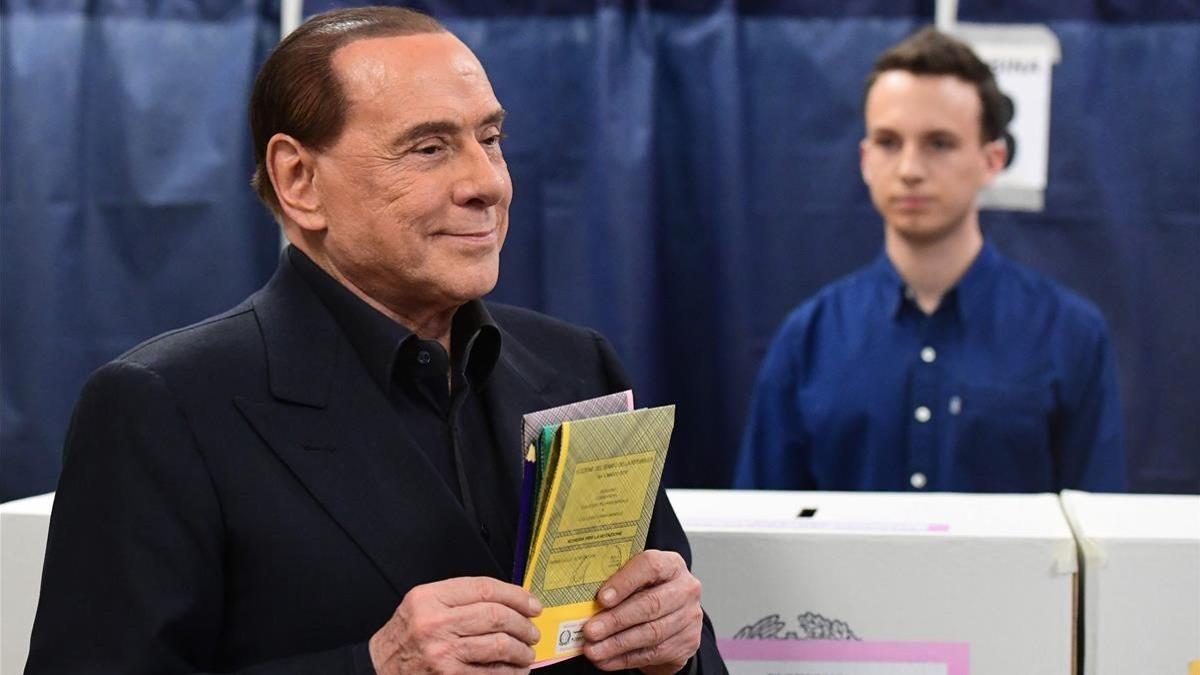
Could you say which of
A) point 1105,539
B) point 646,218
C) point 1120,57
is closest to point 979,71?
point 1120,57

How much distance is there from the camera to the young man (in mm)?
3146

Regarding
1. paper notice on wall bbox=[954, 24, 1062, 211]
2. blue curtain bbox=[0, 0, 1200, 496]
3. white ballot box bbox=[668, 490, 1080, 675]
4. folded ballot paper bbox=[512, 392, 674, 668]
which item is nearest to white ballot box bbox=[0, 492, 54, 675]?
folded ballot paper bbox=[512, 392, 674, 668]

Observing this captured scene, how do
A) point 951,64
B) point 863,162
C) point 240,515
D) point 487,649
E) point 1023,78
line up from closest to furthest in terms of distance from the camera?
point 487,649, point 240,515, point 951,64, point 863,162, point 1023,78

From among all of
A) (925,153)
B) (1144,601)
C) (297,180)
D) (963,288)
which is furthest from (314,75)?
(963,288)

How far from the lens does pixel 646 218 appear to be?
365 cm

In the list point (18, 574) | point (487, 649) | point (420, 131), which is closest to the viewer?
point (487, 649)

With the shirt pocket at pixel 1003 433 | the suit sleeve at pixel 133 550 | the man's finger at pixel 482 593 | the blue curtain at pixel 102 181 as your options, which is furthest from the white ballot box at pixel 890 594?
the blue curtain at pixel 102 181

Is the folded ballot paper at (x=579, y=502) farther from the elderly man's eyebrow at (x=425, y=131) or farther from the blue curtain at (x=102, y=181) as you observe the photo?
the blue curtain at (x=102, y=181)

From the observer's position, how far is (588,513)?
134cm

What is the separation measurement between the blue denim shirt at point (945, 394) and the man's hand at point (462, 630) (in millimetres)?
1957

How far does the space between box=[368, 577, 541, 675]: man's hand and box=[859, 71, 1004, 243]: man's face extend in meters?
2.09

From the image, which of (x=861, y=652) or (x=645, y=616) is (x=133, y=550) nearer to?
(x=645, y=616)

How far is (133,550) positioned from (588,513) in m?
0.42

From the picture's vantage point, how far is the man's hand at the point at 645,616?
139 cm
